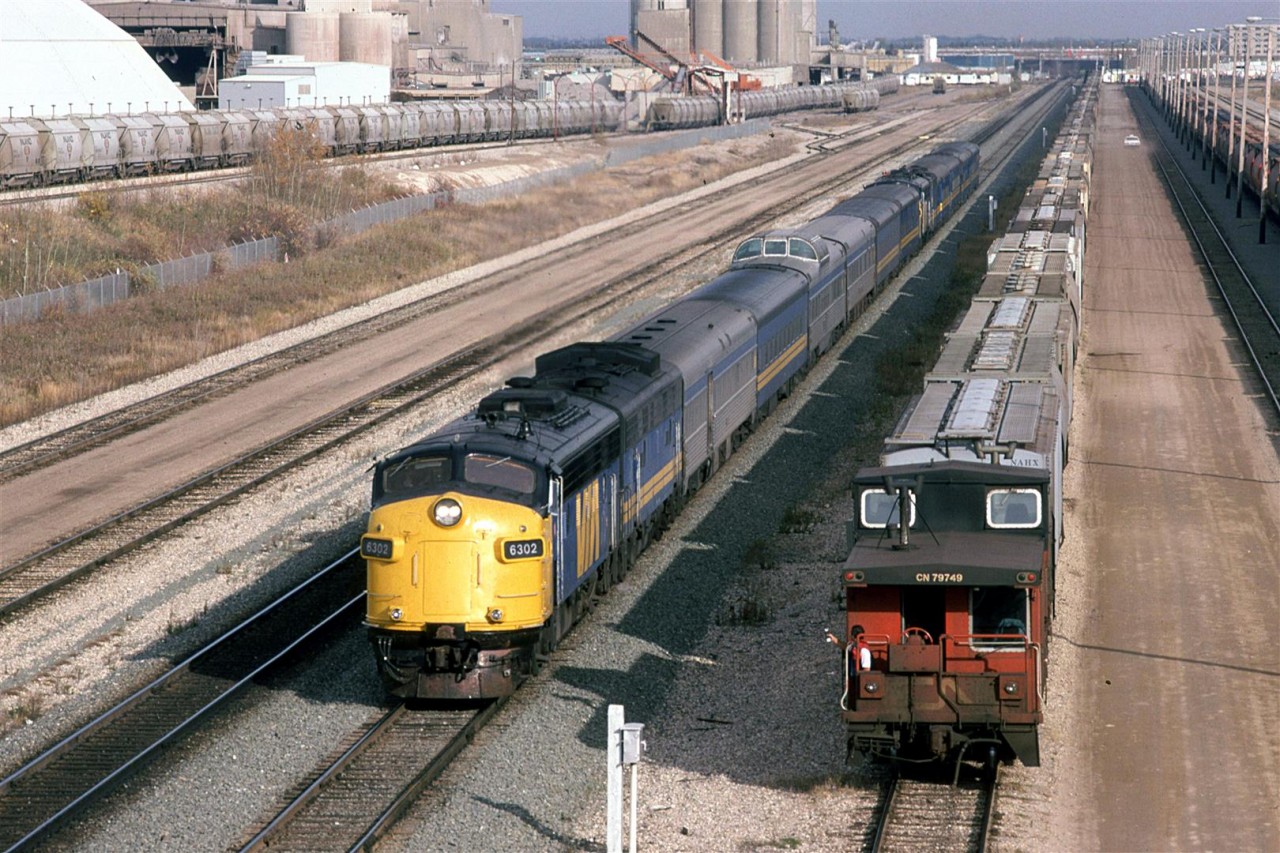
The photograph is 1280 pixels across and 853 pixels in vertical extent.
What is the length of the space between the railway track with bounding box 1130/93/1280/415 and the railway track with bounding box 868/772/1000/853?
22.4 metres

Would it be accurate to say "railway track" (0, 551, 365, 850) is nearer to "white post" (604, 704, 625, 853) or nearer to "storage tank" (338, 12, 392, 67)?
"white post" (604, 704, 625, 853)

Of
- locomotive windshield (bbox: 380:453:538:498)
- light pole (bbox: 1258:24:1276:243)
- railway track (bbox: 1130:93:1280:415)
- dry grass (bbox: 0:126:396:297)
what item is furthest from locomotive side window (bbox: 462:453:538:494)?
light pole (bbox: 1258:24:1276:243)

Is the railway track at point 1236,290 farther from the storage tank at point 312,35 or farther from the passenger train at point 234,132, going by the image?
the storage tank at point 312,35

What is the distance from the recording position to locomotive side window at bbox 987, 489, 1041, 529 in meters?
16.8

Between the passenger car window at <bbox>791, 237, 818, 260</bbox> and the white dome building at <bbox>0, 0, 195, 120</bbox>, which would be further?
the white dome building at <bbox>0, 0, 195, 120</bbox>

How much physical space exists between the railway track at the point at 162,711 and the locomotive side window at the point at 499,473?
166 inches

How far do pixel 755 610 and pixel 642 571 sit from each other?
8.80ft

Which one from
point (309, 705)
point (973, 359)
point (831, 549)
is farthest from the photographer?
point (831, 549)

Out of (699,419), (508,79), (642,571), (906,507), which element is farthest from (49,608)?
(508,79)

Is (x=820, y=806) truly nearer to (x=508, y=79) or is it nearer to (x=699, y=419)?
(x=699, y=419)

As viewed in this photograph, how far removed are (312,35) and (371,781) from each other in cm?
13852

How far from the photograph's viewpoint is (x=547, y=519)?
18797mm

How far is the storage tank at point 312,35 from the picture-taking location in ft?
484

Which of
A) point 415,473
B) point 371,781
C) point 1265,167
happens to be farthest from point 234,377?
point 1265,167
